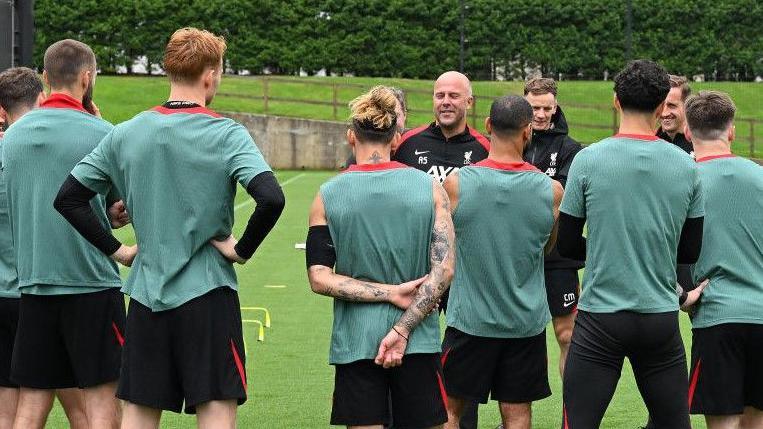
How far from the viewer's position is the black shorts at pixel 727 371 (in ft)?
20.7

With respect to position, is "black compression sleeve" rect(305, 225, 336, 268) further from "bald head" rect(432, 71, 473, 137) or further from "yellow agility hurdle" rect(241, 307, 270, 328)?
"yellow agility hurdle" rect(241, 307, 270, 328)

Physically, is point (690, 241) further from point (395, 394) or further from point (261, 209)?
point (261, 209)

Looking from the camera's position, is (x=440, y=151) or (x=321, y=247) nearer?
(x=321, y=247)

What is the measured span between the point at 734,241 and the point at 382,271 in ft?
5.52

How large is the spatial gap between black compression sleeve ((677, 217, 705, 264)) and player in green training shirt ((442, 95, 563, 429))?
88 centimetres

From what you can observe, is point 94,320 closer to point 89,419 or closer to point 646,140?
point 89,419

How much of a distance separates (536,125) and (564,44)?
39.0 metres

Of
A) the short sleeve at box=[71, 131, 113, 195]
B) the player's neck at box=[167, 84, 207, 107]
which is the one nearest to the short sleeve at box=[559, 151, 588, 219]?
the player's neck at box=[167, 84, 207, 107]

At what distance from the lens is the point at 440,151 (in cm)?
827

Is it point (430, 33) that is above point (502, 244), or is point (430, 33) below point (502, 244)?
below

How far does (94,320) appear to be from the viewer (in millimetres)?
6414

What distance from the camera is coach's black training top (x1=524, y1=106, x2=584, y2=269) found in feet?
27.9

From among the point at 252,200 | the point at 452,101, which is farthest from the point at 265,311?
the point at 252,200

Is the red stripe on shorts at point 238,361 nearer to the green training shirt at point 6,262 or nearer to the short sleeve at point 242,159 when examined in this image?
the short sleeve at point 242,159
